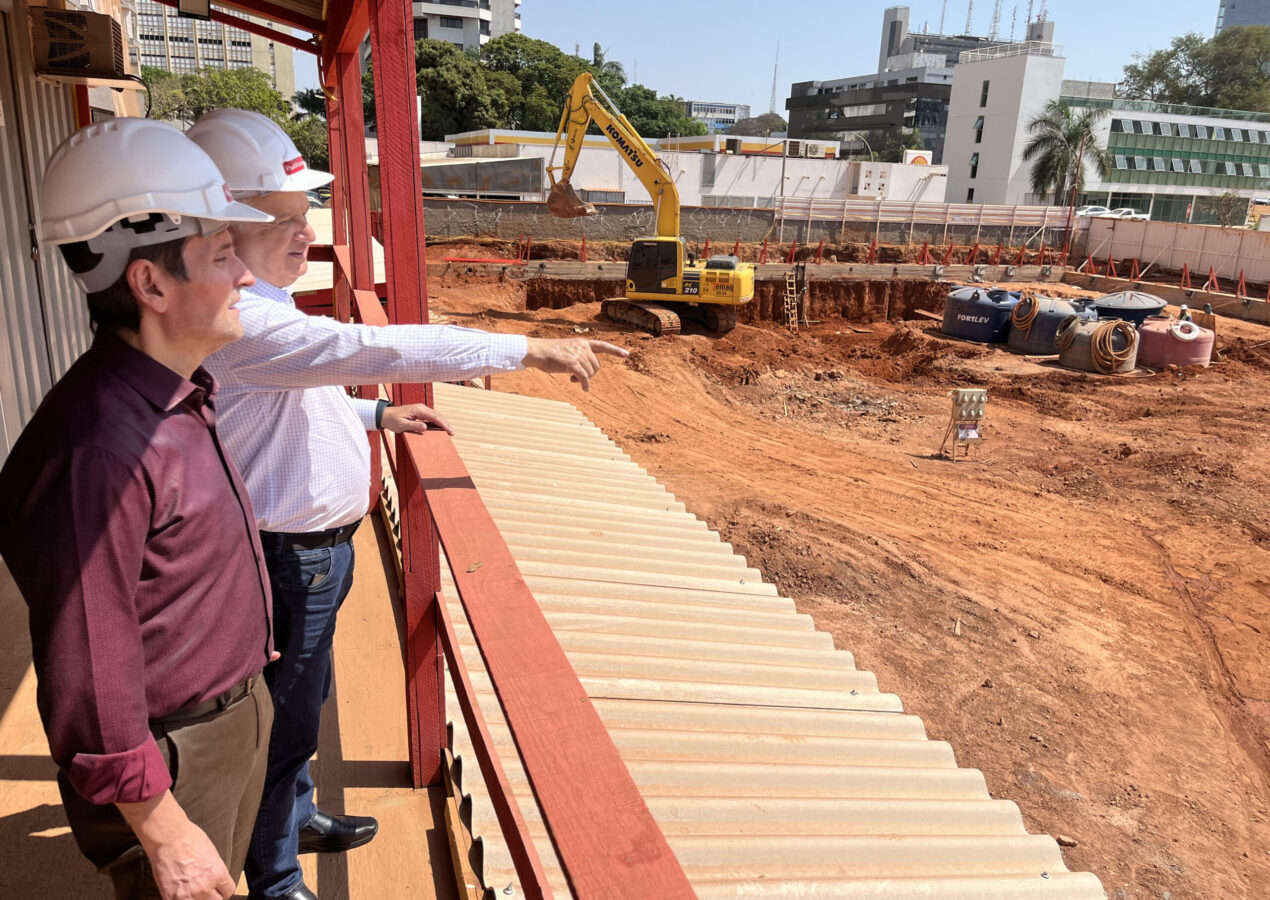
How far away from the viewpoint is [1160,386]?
20.6 meters

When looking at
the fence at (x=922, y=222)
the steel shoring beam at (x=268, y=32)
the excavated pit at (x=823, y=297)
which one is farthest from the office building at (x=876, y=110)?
the steel shoring beam at (x=268, y=32)

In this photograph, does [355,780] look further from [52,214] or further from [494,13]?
[494,13]

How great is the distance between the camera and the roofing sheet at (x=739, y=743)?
2875 mm

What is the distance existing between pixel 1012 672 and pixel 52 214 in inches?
365

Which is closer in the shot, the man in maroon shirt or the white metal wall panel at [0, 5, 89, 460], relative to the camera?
the man in maroon shirt

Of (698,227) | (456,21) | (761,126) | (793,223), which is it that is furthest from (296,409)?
(761,126)

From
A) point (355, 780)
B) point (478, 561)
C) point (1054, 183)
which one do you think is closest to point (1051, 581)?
point (355, 780)

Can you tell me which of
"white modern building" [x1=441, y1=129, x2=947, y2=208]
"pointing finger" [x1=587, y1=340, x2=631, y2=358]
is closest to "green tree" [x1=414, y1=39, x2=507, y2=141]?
"white modern building" [x1=441, y1=129, x2=947, y2=208]

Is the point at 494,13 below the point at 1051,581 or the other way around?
the other way around

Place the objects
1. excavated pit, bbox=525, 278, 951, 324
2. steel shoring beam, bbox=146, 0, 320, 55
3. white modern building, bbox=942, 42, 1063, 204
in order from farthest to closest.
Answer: white modern building, bbox=942, 42, 1063, 204 < excavated pit, bbox=525, 278, 951, 324 < steel shoring beam, bbox=146, 0, 320, 55

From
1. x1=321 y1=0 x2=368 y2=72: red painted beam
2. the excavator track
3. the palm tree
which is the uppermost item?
the palm tree

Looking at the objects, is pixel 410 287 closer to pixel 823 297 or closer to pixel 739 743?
pixel 739 743

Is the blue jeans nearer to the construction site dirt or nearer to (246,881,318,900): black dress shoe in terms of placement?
(246,881,318,900): black dress shoe

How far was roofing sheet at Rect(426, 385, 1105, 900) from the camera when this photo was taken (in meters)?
2.88
